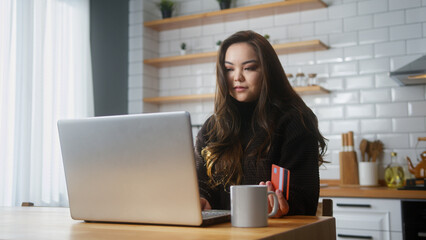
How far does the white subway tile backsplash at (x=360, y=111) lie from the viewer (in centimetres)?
353

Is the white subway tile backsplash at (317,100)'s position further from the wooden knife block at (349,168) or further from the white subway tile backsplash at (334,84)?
the wooden knife block at (349,168)

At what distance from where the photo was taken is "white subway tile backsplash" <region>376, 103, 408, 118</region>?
3.42m

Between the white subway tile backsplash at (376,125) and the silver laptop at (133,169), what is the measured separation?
98.5 inches

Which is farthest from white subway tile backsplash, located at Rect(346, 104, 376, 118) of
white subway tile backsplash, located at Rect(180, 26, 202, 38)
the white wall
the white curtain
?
the white curtain

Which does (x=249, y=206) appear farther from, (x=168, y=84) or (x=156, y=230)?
(x=168, y=84)

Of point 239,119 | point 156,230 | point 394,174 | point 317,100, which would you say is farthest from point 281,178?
point 317,100

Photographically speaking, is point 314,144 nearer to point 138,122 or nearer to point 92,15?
point 138,122

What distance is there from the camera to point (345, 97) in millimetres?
3625

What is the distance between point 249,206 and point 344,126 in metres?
2.63

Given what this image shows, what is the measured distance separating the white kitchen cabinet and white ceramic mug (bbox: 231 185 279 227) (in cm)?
197

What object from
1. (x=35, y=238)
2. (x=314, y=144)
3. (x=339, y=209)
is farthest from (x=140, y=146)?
(x=339, y=209)

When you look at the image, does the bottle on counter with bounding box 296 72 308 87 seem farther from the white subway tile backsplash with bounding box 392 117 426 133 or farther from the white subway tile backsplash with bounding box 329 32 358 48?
the white subway tile backsplash with bounding box 392 117 426 133

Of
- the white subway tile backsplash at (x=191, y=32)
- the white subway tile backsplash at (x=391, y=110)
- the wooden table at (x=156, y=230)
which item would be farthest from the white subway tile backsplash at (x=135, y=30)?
the wooden table at (x=156, y=230)

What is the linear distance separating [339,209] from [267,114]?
1.45 m
